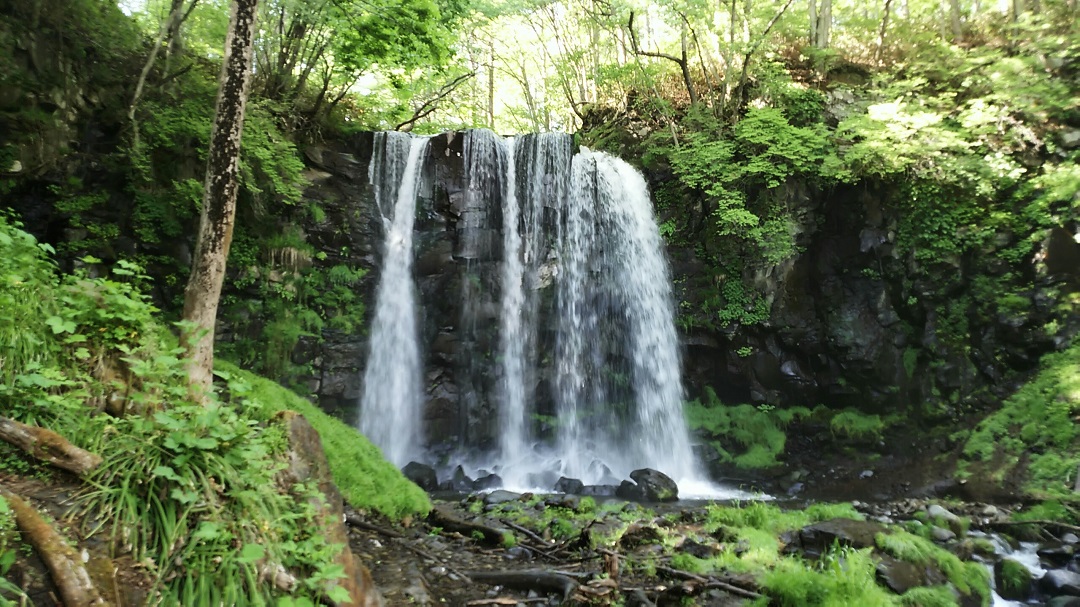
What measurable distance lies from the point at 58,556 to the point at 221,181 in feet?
10.9

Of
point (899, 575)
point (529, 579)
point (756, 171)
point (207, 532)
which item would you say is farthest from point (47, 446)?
point (756, 171)

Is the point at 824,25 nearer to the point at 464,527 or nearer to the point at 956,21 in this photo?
the point at 956,21

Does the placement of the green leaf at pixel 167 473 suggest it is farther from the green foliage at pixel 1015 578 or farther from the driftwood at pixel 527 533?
the green foliage at pixel 1015 578

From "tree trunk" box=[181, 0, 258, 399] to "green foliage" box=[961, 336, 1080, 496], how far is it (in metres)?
11.4

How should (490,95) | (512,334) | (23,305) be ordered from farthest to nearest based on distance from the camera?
(490,95), (512,334), (23,305)

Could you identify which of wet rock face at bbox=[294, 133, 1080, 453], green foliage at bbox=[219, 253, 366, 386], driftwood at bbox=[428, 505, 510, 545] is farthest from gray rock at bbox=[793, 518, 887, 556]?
green foliage at bbox=[219, 253, 366, 386]

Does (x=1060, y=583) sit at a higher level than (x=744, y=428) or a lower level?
lower

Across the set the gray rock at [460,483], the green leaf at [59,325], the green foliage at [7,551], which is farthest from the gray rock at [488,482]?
the green foliage at [7,551]

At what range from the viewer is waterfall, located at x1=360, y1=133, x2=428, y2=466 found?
1195cm

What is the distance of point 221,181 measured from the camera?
4.60 metres

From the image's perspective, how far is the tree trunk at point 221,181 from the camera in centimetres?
452

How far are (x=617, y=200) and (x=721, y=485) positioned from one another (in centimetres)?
680

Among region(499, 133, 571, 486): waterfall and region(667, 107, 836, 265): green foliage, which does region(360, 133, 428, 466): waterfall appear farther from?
region(667, 107, 836, 265): green foliage

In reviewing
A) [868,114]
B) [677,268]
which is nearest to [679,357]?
[677,268]
